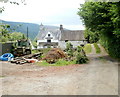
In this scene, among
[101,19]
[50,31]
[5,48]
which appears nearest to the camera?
[101,19]

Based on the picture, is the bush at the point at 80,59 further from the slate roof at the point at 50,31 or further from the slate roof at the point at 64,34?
the slate roof at the point at 50,31

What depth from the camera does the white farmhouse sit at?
57.7m

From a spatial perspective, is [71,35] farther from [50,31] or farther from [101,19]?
[101,19]

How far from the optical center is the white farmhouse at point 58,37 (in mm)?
57656

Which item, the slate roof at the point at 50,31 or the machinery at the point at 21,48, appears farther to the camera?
the slate roof at the point at 50,31

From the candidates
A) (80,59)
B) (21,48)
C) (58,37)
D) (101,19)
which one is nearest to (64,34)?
(58,37)

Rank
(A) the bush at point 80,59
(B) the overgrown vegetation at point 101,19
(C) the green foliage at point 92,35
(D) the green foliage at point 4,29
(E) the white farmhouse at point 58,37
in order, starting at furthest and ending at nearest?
(E) the white farmhouse at point 58,37 < (C) the green foliage at point 92,35 < (B) the overgrown vegetation at point 101,19 < (A) the bush at point 80,59 < (D) the green foliage at point 4,29

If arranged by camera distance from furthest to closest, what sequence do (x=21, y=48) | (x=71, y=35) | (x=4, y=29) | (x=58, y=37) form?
(x=71, y=35)
(x=58, y=37)
(x=21, y=48)
(x=4, y=29)

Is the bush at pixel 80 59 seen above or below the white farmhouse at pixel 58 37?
below

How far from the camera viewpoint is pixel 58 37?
192 ft

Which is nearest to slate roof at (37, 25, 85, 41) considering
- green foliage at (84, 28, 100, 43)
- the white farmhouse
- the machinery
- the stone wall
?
the white farmhouse

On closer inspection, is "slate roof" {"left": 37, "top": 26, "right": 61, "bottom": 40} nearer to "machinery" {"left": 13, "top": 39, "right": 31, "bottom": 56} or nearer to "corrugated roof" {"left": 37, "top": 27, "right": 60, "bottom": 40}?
"corrugated roof" {"left": 37, "top": 27, "right": 60, "bottom": 40}

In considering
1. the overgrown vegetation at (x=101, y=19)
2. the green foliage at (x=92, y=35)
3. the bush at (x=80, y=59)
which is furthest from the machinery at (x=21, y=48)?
the bush at (x=80, y=59)

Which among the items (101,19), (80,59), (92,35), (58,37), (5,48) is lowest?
(80,59)
